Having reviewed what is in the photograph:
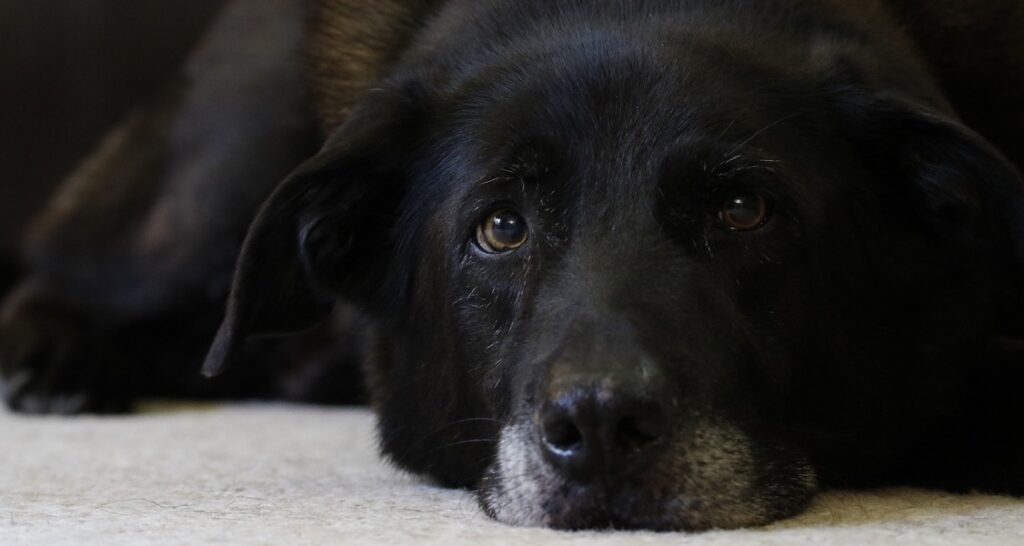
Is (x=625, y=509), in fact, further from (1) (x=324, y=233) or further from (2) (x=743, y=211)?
(1) (x=324, y=233)

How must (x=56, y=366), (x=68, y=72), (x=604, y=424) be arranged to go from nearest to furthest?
(x=604, y=424)
(x=56, y=366)
(x=68, y=72)

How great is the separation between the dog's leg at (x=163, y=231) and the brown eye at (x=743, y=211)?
1162 mm

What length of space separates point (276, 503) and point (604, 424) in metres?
0.46

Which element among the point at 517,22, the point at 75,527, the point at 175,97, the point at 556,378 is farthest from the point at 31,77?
the point at 556,378

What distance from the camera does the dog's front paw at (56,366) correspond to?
2.55m

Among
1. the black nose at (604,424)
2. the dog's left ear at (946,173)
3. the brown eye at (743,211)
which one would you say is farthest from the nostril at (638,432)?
the dog's left ear at (946,173)

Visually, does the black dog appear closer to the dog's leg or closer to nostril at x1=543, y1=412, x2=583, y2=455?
nostril at x1=543, y1=412, x2=583, y2=455

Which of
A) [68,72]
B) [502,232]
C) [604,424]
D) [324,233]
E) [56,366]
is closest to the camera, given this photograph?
[604,424]

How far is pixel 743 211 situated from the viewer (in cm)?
150

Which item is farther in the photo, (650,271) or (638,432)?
(650,271)

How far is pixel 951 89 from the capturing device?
1.86m

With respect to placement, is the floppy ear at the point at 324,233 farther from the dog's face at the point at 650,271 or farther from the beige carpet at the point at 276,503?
the beige carpet at the point at 276,503

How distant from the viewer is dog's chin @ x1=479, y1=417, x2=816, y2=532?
1346 millimetres

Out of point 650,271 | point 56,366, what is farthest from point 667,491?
point 56,366
